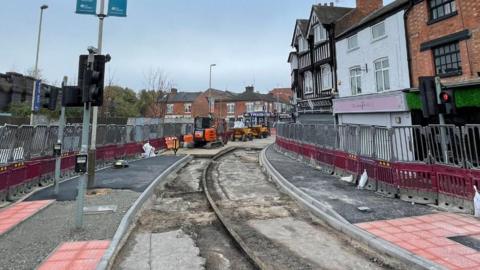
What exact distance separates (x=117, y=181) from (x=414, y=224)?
9552 millimetres

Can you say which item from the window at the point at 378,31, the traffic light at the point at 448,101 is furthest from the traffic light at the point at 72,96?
the window at the point at 378,31

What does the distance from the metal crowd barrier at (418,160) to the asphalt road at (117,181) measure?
729 cm

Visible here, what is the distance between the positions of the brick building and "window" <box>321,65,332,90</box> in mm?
10027

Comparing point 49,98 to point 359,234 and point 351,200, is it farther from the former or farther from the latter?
point 351,200

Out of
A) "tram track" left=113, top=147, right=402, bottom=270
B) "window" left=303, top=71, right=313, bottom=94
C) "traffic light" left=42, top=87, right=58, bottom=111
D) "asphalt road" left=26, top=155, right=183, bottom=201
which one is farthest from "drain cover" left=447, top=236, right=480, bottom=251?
"window" left=303, top=71, right=313, bottom=94

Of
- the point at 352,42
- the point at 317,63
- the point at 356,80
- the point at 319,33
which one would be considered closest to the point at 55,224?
the point at 356,80

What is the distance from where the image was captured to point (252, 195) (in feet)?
33.7

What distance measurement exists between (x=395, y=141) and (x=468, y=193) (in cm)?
239

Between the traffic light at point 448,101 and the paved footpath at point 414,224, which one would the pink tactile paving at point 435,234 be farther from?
the traffic light at point 448,101

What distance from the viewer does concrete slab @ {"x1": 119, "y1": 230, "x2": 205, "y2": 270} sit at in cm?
500

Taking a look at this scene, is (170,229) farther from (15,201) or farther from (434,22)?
(434,22)

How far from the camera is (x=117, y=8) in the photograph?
33.3ft

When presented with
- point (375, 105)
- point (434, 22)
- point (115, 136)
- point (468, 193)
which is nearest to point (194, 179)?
point (115, 136)

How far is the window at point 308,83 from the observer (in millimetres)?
31259
